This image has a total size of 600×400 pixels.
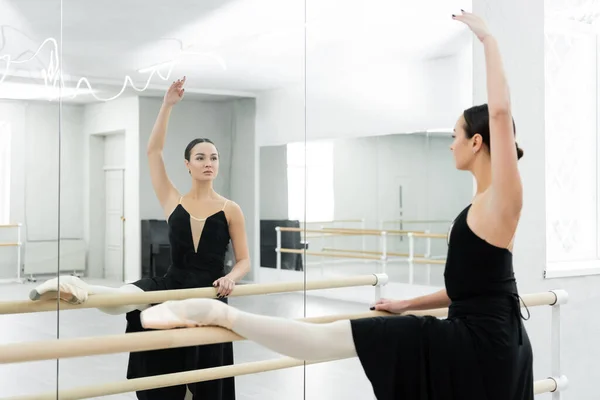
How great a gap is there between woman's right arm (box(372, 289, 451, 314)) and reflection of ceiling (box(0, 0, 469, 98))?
1.14m

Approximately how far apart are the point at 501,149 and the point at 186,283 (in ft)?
4.49

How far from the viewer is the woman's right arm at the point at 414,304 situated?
2.30 meters

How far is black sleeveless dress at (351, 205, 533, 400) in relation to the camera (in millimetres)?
1970

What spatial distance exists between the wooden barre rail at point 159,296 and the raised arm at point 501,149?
3.37 ft

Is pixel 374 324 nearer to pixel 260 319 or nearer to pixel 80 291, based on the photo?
pixel 260 319

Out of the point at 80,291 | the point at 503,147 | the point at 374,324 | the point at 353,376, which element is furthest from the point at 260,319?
the point at 353,376

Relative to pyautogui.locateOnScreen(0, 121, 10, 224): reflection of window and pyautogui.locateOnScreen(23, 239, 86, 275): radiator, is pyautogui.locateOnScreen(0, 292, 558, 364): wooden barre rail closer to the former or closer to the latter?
pyautogui.locateOnScreen(23, 239, 86, 275): radiator

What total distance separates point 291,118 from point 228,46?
0.44 metres

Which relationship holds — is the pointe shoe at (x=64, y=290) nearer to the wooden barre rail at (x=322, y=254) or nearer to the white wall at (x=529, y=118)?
the wooden barre rail at (x=322, y=254)

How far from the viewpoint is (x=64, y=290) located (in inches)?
100

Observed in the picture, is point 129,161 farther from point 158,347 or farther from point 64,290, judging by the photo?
point 158,347

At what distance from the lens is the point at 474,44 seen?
12.9ft

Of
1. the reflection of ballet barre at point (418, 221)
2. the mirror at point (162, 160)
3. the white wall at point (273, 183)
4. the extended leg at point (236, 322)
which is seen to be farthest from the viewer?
the reflection of ballet barre at point (418, 221)

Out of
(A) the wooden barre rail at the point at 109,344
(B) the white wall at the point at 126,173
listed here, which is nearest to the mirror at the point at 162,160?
(B) the white wall at the point at 126,173
